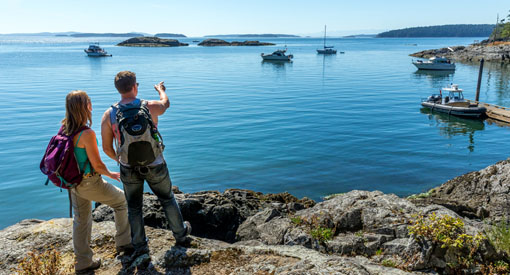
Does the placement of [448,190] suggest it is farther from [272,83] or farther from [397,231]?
[272,83]

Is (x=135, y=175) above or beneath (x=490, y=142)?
above

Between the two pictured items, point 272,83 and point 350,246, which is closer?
point 350,246

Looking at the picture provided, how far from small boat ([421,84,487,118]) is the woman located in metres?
30.5

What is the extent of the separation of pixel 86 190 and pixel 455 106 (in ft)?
104

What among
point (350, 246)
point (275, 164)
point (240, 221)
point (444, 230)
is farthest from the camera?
point (275, 164)

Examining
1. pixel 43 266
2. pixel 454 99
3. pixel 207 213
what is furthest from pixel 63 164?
pixel 454 99

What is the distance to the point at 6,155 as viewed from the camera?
19.0 m

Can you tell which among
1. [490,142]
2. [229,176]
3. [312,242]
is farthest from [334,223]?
[490,142]

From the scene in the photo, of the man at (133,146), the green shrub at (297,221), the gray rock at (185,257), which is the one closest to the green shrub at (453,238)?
the green shrub at (297,221)

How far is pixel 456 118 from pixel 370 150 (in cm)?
1428

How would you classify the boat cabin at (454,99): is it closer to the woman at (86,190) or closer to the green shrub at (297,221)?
the green shrub at (297,221)

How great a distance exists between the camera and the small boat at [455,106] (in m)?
28.7

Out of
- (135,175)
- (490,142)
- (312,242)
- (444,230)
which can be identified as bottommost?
(490,142)

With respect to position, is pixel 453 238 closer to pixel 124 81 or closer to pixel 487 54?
pixel 124 81
